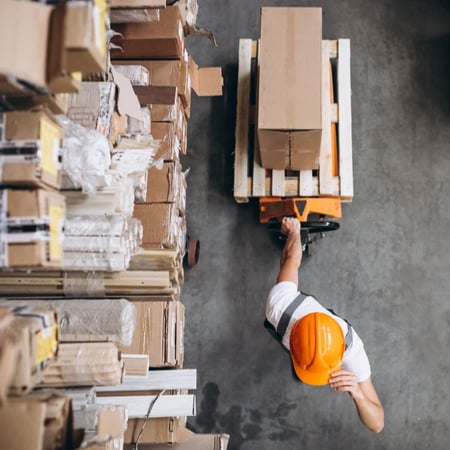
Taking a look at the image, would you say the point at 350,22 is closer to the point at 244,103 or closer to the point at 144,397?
the point at 244,103

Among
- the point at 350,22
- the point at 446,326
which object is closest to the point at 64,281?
the point at 446,326

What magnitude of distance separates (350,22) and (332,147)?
1.32 m

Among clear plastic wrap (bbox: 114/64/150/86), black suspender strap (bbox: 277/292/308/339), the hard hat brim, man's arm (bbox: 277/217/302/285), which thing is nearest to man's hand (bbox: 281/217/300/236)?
man's arm (bbox: 277/217/302/285)

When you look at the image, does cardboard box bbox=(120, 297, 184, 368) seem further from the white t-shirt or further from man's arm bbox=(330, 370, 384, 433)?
man's arm bbox=(330, 370, 384, 433)

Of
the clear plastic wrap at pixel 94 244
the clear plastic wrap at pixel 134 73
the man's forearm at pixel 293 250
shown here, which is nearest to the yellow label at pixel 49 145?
the clear plastic wrap at pixel 94 244

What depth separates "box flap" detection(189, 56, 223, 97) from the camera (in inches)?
151

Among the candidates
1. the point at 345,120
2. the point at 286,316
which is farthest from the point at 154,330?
the point at 345,120

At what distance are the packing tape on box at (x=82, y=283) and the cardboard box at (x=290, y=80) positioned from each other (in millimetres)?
1446

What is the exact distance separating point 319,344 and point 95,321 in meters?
1.22

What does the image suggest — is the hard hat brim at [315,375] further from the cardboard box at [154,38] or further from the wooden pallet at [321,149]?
the cardboard box at [154,38]

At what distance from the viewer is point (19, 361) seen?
1.62 m

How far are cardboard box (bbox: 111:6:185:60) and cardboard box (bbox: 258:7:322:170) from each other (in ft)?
1.94

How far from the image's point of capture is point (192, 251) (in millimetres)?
4137

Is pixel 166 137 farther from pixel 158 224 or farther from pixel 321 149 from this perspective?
pixel 321 149
